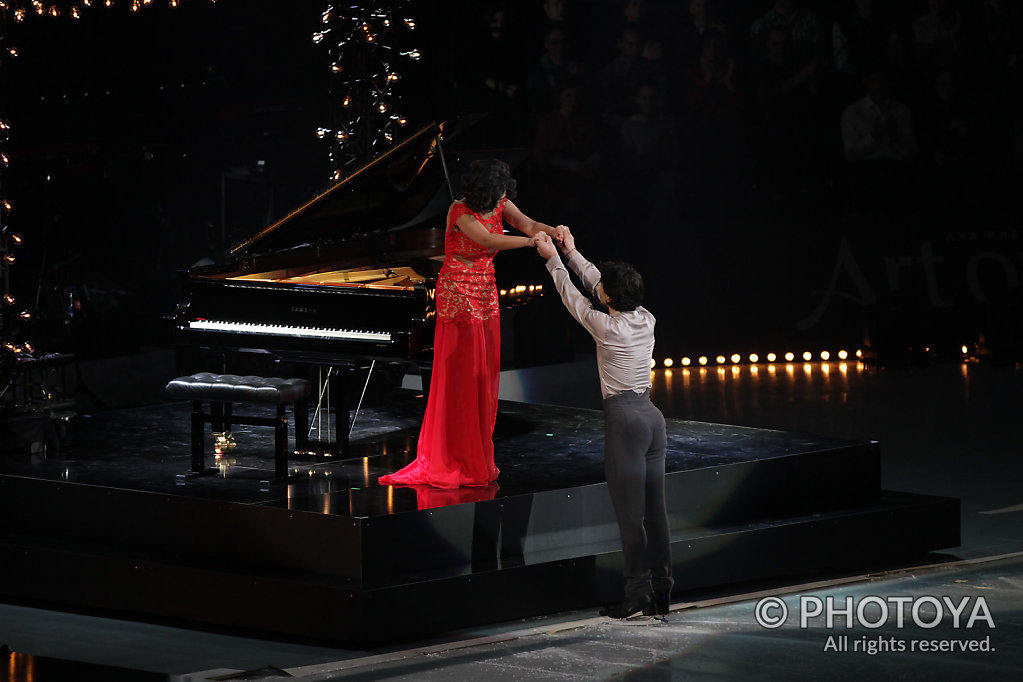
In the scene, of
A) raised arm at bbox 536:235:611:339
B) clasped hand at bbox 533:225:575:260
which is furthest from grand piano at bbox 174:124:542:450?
raised arm at bbox 536:235:611:339

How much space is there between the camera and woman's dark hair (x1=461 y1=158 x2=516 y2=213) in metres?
5.90

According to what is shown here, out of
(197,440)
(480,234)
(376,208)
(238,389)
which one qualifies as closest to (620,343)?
(480,234)

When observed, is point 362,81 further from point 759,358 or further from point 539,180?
point 759,358

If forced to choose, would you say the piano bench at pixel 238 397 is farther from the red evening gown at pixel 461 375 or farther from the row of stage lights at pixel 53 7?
the row of stage lights at pixel 53 7

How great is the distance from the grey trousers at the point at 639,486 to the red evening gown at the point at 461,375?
2.95ft

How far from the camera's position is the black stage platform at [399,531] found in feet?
17.7

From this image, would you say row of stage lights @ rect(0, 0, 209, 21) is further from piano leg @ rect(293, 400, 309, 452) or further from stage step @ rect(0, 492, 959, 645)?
stage step @ rect(0, 492, 959, 645)

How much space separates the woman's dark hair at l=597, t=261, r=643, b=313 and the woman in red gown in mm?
767

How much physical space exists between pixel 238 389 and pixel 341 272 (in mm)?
1465

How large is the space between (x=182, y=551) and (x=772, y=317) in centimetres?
697

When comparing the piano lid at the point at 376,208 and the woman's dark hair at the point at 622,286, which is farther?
the piano lid at the point at 376,208

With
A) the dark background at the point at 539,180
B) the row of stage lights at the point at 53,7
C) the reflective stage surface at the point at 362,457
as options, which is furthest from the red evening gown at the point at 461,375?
the dark background at the point at 539,180

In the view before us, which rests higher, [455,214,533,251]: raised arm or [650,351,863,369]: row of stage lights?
[455,214,533,251]: raised arm

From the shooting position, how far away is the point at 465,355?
607 cm
